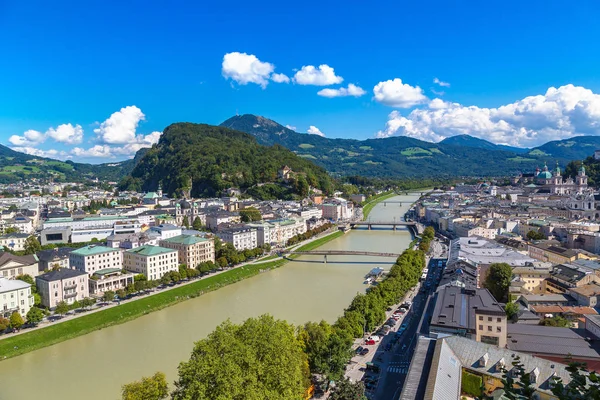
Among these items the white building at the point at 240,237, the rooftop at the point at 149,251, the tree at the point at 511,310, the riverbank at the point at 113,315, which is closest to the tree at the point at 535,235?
the tree at the point at 511,310

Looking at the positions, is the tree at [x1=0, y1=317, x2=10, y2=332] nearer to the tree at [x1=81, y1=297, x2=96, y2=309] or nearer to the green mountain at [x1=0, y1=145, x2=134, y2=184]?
the tree at [x1=81, y1=297, x2=96, y2=309]

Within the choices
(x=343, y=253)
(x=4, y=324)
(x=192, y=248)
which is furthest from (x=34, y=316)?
(x=343, y=253)

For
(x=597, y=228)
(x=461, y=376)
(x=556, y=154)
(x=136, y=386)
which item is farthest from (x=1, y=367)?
(x=556, y=154)

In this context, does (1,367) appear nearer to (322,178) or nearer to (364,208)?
(364,208)

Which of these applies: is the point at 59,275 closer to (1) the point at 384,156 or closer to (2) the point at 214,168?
(2) the point at 214,168

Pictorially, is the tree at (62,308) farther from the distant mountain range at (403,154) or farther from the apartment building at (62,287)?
the distant mountain range at (403,154)

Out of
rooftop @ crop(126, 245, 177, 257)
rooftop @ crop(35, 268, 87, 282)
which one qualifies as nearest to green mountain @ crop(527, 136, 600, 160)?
rooftop @ crop(126, 245, 177, 257)
